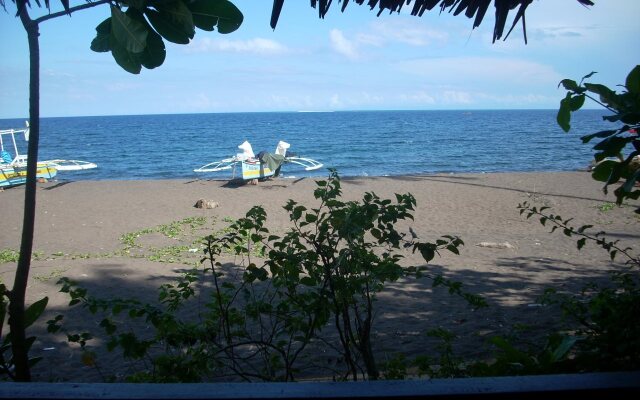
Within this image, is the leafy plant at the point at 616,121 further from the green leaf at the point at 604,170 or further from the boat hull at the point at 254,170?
the boat hull at the point at 254,170

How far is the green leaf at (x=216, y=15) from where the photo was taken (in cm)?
133

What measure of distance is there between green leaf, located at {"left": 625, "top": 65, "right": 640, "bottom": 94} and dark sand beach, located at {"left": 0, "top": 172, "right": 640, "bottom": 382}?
293 cm

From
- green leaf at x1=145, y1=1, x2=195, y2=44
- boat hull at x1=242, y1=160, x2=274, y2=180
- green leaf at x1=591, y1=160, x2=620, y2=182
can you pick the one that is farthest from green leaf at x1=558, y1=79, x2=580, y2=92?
boat hull at x1=242, y1=160, x2=274, y2=180

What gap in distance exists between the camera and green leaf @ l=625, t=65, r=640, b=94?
1563mm

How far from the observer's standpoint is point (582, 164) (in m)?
24.5

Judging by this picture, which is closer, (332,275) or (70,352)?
(332,275)

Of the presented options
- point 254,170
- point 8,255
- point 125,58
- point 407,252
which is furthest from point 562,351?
point 254,170

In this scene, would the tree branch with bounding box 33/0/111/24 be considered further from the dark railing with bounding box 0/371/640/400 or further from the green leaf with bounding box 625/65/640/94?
the green leaf with bounding box 625/65/640/94

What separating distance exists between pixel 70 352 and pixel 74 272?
9.23 ft

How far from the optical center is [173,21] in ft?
4.36

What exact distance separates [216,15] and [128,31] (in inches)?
8.6

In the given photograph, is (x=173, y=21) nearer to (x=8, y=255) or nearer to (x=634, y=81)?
(x=634, y=81)

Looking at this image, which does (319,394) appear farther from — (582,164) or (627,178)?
(582,164)

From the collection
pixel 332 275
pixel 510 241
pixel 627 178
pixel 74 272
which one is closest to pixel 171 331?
pixel 332 275
